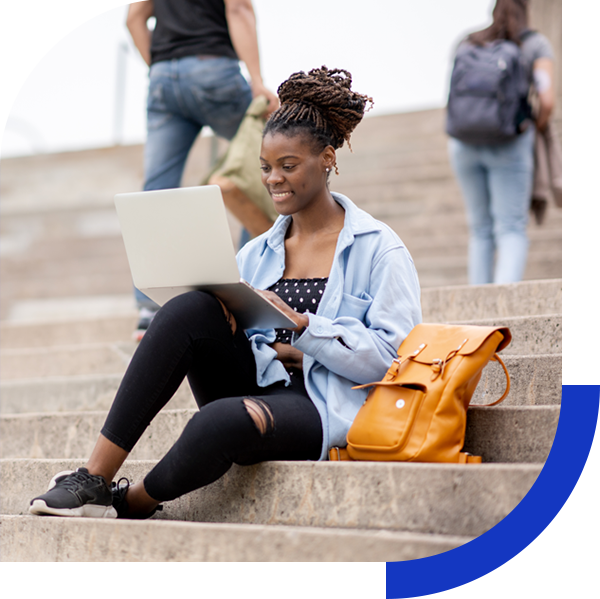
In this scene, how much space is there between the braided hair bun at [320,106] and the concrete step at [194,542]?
1.14 m

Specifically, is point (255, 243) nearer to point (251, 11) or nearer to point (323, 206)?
point (323, 206)

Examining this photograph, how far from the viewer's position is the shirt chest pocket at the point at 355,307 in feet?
6.98

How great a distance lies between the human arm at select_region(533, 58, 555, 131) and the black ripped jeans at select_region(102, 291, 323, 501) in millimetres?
2158

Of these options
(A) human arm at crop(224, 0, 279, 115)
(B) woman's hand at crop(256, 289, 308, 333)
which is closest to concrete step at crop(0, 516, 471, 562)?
(B) woman's hand at crop(256, 289, 308, 333)

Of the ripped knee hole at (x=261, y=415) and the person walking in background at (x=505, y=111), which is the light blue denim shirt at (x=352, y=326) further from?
the person walking in background at (x=505, y=111)

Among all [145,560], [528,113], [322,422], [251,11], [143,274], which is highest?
[251,11]

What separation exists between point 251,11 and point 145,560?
234 cm

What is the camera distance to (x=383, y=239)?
219 centimetres

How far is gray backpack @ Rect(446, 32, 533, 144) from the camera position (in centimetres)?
352

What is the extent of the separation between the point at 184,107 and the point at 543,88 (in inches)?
66.0

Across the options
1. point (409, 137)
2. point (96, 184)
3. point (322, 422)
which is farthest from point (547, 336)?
point (96, 184)

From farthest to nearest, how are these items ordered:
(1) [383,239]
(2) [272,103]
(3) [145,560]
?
1. (2) [272,103]
2. (1) [383,239]
3. (3) [145,560]

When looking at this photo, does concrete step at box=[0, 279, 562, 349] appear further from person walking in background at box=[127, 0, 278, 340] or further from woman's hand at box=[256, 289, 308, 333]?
woman's hand at box=[256, 289, 308, 333]

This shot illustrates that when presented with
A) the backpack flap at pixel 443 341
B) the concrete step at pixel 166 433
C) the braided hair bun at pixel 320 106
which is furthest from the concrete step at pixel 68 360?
the backpack flap at pixel 443 341
